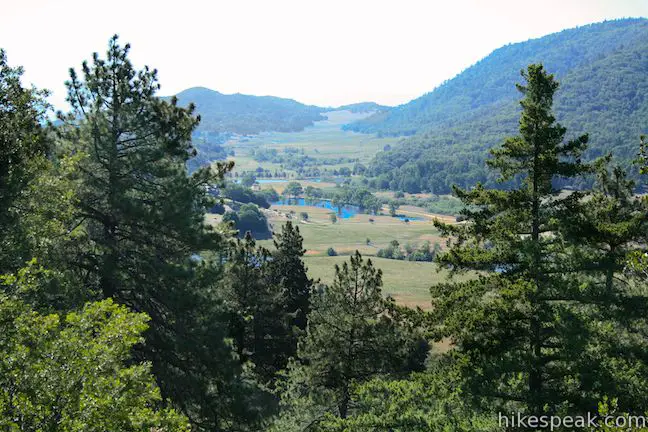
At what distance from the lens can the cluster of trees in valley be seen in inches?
371

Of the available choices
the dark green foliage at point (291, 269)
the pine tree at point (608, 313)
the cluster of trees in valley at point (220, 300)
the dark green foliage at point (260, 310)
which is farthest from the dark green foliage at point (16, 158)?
the dark green foliage at point (291, 269)

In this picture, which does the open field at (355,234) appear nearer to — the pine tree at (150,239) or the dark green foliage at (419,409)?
the pine tree at (150,239)

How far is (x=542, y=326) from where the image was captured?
50.1 feet

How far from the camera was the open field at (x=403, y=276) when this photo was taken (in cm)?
8321

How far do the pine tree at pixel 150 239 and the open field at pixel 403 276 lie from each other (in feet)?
173

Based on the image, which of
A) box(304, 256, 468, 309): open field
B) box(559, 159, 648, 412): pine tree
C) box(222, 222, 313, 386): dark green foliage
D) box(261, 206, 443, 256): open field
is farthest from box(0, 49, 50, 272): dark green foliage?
box(261, 206, 443, 256): open field

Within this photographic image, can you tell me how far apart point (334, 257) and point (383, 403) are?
11573 centimetres

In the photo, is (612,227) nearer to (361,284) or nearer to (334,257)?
(361,284)

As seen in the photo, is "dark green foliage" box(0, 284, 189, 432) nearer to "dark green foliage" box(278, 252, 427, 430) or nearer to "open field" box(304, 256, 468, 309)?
"dark green foliage" box(278, 252, 427, 430)

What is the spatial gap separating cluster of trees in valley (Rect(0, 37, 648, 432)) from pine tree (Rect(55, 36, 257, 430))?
6 centimetres

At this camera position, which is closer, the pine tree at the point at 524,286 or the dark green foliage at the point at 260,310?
the pine tree at the point at 524,286

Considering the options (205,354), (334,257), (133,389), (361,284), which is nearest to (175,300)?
(205,354)

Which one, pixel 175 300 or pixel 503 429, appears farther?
pixel 175 300

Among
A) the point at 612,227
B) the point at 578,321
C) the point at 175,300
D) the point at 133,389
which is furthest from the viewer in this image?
the point at 175,300
